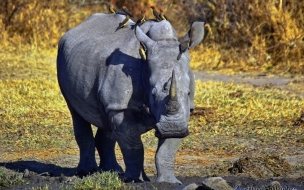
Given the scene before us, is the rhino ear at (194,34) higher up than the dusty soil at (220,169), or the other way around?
the rhino ear at (194,34)

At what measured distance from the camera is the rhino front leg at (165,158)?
7.79 metres

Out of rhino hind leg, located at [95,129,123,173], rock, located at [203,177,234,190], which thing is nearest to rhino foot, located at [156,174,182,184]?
rock, located at [203,177,234,190]

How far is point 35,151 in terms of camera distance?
10.6 m

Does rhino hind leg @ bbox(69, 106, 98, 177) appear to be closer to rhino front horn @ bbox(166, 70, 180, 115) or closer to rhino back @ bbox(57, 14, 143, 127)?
rhino back @ bbox(57, 14, 143, 127)

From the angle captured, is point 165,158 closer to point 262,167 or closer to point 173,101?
point 173,101

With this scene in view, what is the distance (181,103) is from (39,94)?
6582mm

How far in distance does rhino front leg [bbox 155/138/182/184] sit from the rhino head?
1.50ft

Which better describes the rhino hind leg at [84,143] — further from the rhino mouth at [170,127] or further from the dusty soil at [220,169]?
the rhino mouth at [170,127]

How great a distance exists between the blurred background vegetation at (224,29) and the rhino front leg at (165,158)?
8410mm

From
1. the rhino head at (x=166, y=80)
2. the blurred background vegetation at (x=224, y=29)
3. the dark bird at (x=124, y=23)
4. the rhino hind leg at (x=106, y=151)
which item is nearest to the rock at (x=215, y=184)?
the rhino head at (x=166, y=80)

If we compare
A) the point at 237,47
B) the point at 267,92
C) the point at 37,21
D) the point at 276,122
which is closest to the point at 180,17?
the point at 237,47

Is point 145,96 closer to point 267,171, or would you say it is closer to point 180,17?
point 267,171

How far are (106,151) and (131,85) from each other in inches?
73.2

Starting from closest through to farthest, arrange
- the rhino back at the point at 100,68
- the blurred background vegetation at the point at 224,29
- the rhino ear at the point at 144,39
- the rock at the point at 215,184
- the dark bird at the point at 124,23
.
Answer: the rock at the point at 215,184, the rhino ear at the point at 144,39, the rhino back at the point at 100,68, the dark bird at the point at 124,23, the blurred background vegetation at the point at 224,29
